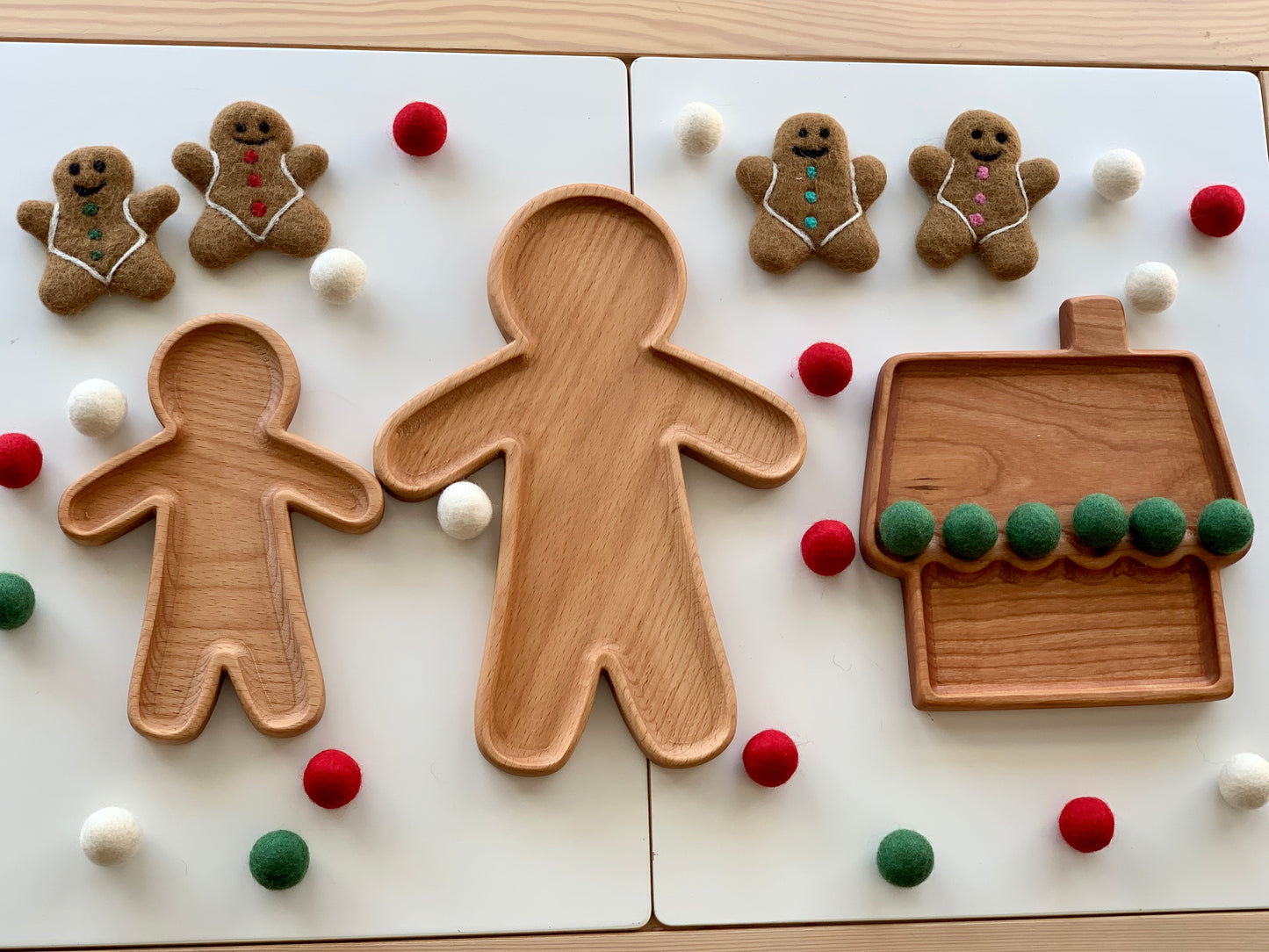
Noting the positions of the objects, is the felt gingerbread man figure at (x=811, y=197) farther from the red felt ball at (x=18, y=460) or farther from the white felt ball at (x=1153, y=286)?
the red felt ball at (x=18, y=460)

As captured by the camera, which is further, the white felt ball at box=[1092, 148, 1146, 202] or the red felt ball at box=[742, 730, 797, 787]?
the white felt ball at box=[1092, 148, 1146, 202]

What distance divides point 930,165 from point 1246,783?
0.63 m

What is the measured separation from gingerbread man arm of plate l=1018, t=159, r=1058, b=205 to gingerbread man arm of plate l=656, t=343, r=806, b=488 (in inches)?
13.2

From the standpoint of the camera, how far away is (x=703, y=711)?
0.91m

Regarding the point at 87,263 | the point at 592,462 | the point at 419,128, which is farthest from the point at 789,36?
the point at 87,263

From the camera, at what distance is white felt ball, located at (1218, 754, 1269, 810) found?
3.07ft

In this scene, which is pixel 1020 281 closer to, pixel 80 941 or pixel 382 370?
pixel 382 370

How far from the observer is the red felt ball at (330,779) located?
0.86m

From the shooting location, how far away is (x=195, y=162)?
0.95 metres

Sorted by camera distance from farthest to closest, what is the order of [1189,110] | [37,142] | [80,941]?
[1189,110], [37,142], [80,941]

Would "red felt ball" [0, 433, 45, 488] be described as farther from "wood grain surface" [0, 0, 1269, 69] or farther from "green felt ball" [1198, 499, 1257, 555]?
"green felt ball" [1198, 499, 1257, 555]

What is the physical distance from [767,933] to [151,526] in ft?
2.09

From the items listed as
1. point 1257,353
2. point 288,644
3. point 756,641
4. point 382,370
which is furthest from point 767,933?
point 1257,353

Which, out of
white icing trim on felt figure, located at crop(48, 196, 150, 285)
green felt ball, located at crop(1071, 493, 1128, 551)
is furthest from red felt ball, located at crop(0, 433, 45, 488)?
green felt ball, located at crop(1071, 493, 1128, 551)
